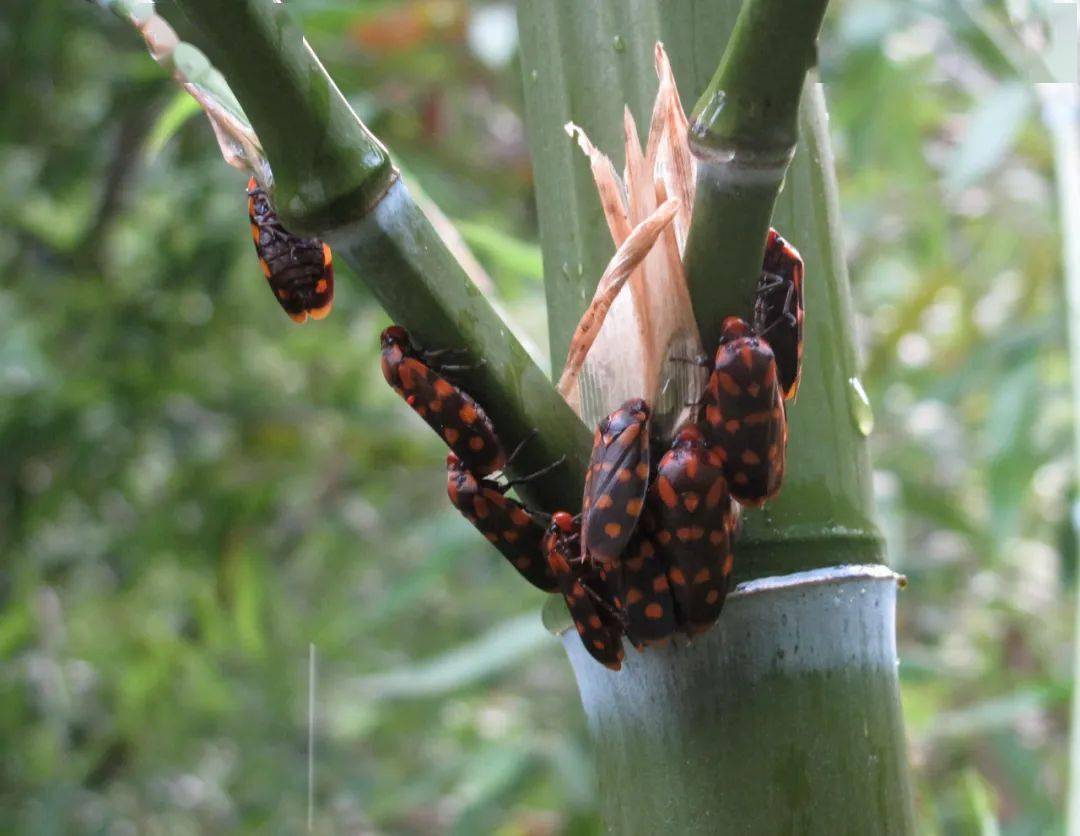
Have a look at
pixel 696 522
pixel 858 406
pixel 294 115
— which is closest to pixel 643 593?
pixel 696 522

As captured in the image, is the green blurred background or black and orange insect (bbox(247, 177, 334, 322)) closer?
black and orange insect (bbox(247, 177, 334, 322))

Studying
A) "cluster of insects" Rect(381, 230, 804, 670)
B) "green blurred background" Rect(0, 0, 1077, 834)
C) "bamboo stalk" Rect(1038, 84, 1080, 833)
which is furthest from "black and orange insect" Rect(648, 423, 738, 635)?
→ "green blurred background" Rect(0, 0, 1077, 834)

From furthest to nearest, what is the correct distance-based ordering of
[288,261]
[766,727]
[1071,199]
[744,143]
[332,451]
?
[332,451], [1071,199], [288,261], [766,727], [744,143]

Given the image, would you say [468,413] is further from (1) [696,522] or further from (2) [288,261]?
(2) [288,261]

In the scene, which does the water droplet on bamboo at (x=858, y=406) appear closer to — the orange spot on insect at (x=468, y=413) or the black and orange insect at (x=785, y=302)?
the black and orange insect at (x=785, y=302)

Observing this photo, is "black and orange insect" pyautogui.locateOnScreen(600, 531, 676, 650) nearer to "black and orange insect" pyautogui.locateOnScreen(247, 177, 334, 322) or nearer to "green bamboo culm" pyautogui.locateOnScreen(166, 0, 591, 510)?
"green bamboo culm" pyautogui.locateOnScreen(166, 0, 591, 510)

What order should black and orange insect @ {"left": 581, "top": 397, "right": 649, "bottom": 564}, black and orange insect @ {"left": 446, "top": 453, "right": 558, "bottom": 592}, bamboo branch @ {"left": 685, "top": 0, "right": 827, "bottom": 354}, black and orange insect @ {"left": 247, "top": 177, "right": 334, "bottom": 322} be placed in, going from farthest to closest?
black and orange insect @ {"left": 247, "top": 177, "right": 334, "bottom": 322}
black and orange insect @ {"left": 446, "top": 453, "right": 558, "bottom": 592}
black and orange insect @ {"left": 581, "top": 397, "right": 649, "bottom": 564}
bamboo branch @ {"left": 685, "top": 0, "right": 827, "bottom": 354}

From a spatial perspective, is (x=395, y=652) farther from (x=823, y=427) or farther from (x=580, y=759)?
(x=823, y=427)
